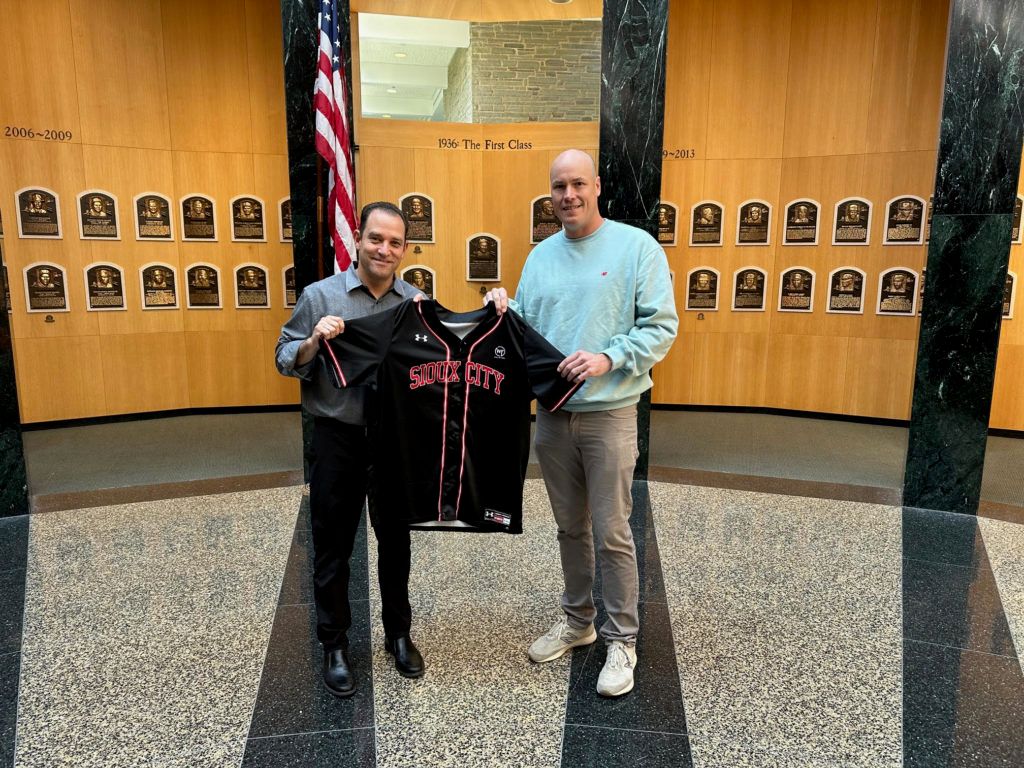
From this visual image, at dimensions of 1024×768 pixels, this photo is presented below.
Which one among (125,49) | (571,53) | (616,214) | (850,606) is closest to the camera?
(850,606)

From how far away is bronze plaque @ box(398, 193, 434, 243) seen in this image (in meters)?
7.03

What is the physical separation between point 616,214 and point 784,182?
334cm

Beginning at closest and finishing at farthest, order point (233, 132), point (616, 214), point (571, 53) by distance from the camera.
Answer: point (616, 214)
point (233, 132)
point (571, 53)

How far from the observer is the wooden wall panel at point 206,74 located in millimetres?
7207

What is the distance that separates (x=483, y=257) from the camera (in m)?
7.29

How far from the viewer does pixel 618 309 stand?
250 centimetres

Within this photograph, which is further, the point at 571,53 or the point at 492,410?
the point at 571,53

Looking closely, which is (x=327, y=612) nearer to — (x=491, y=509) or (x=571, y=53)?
(x=491, y=509)

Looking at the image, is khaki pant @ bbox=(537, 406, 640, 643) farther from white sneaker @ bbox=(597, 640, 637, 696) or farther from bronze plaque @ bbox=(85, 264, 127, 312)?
bronze plaque @ bbox=(85, 264, 127, 312)

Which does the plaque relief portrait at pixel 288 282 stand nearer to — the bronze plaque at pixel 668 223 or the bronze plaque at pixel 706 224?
the bronze plaque at pixel 668 223

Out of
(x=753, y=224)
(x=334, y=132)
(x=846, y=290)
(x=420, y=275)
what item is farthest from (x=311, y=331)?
(x=846, y=290)

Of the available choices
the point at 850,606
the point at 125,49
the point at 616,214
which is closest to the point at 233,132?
the point at 125,49

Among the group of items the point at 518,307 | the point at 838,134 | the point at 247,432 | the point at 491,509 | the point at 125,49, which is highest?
the point at 125,49

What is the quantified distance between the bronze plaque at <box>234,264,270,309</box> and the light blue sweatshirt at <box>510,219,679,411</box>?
6074mm
